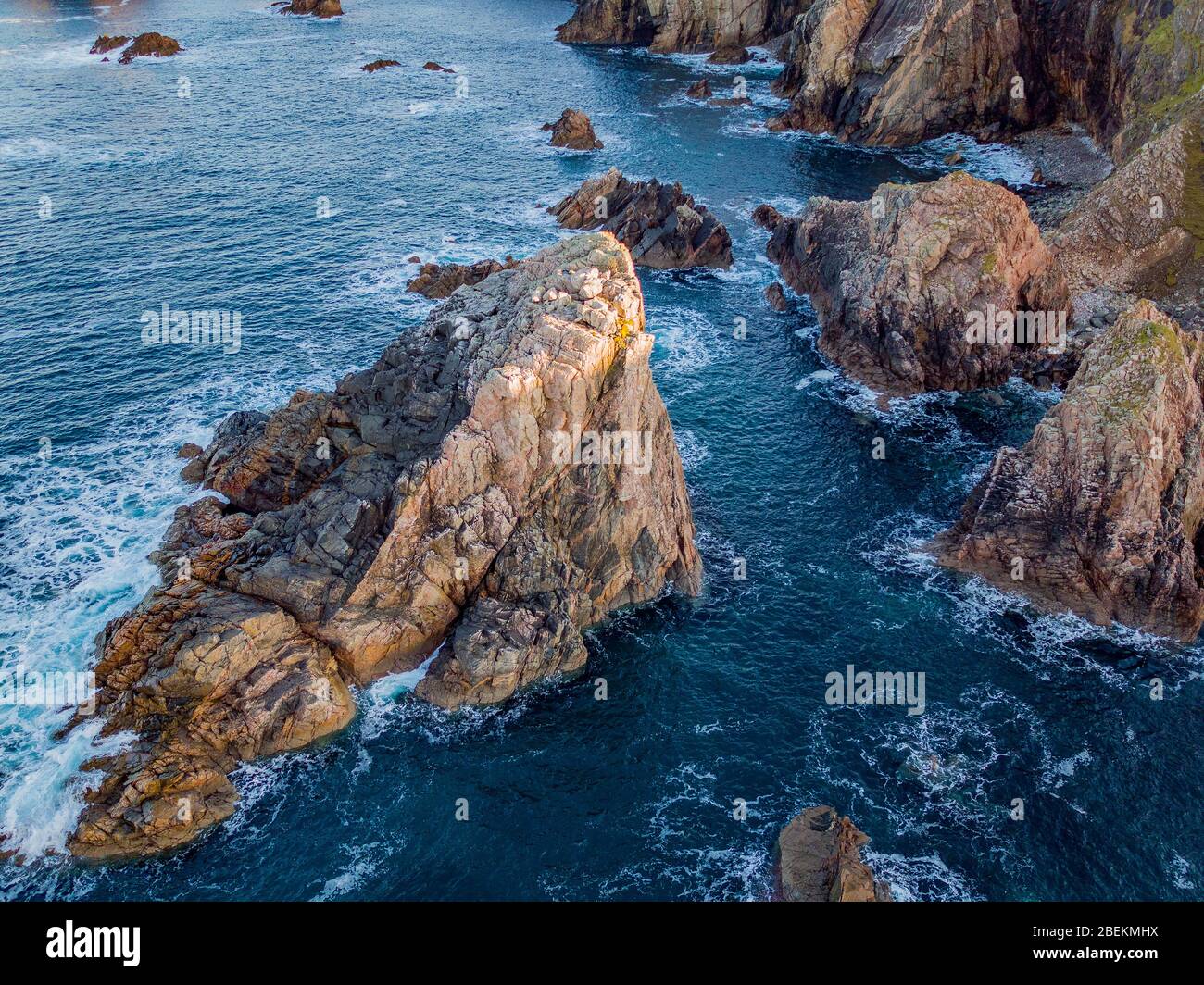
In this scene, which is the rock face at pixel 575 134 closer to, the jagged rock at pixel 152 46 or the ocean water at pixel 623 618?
the ocean water at pixel 623 618

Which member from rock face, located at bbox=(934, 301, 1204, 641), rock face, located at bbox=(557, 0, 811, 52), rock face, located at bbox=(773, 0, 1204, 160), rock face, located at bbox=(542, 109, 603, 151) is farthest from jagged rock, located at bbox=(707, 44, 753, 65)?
rock face, located at bbox=(934, 301, 1204, 641)

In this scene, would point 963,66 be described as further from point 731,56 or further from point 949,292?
point 949,292

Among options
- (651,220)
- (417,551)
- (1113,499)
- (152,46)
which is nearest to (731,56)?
(651,220)

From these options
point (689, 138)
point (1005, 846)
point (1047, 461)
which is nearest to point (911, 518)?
point (1047, 461)

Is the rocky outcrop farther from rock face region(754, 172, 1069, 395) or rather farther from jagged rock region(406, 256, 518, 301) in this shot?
jagged rock region(406, 256, 518, 301)

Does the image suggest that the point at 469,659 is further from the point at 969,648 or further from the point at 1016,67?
the point at 1016,67

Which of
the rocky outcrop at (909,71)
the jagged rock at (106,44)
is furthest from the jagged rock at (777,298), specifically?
the jagged rock at (106,44)
